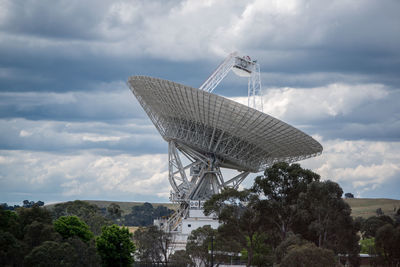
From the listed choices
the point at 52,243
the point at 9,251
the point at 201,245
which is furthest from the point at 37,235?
the point at 201,245

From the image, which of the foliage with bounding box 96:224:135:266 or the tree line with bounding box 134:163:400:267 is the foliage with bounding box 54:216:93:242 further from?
the tree line with bounding box 134:163:400:267

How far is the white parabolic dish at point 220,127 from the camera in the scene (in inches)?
3076

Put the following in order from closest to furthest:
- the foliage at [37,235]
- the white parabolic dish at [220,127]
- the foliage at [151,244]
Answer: the foliage at [37,235] → the white parabolic dish at [220,127] → the foliage at [151,244]

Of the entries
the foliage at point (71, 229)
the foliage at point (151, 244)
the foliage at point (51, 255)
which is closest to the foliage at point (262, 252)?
the foliage at point (151, 244)

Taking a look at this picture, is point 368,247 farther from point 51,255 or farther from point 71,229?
point 51,255

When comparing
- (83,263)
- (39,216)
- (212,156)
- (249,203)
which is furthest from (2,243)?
(212,156)

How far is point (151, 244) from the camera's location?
89.6 metres

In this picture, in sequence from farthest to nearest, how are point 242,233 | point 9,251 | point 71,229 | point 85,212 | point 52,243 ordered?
point 85,212 → point 242,233 → point 71,229 → point 52,243 → point 9,251

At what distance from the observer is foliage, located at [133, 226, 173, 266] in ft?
291

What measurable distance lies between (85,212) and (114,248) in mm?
65647

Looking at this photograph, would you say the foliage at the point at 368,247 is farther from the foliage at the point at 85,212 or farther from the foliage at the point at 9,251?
the foliage at the point at 9,251

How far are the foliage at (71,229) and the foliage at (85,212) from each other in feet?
Answer: 130

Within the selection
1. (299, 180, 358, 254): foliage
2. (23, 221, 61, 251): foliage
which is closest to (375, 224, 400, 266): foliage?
(299, 180, 358, 254): foliage

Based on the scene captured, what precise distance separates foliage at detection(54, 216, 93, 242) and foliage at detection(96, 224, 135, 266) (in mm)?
2031
